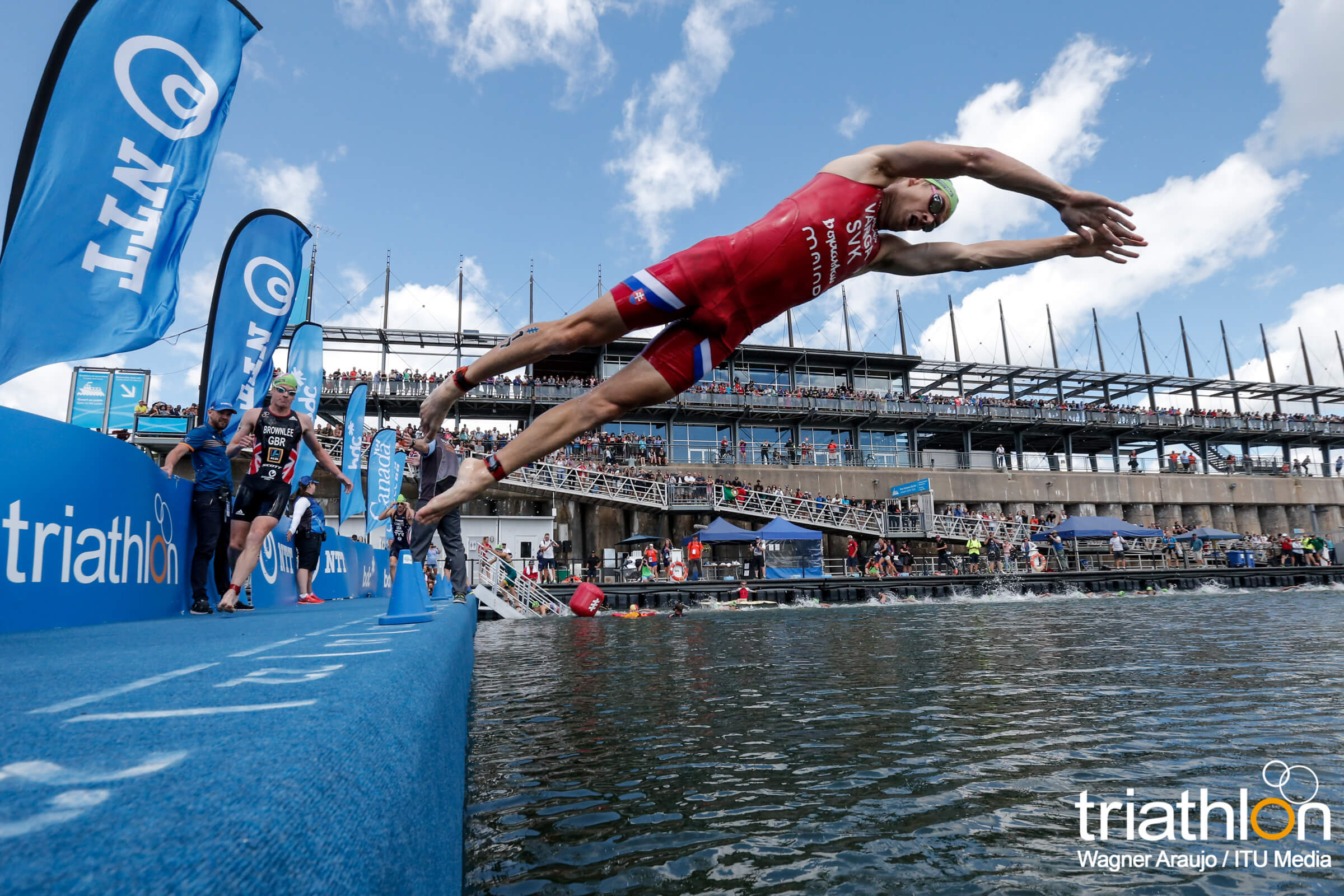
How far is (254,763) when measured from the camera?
0.75 metres

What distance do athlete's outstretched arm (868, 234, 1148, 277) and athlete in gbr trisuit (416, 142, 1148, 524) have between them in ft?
0.55

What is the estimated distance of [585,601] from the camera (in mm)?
15102

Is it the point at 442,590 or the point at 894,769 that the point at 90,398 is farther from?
the point at 894,769

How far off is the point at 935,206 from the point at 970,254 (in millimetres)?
344

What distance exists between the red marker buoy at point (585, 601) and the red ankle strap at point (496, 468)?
12280 mm

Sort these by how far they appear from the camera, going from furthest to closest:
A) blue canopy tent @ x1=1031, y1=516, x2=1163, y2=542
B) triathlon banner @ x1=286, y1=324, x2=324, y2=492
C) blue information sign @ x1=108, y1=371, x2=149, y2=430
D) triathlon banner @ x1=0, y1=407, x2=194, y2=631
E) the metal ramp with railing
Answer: blue canopy tent @ x1=1031, y1=516, x2=1163, y2=542, blue information sign @ x1=108, y1=371, x2=149, y2=430, the metal ramp with railing, triathlon banner @ x1=286, y1=324, x2=324, y2=492, triathlon banner @ x1=0, y1=407, x2=194, y2=631

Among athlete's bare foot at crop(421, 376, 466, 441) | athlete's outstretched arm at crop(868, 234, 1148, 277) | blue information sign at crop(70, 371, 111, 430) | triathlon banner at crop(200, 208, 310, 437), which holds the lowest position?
athlete's bare foot at crop(421, 376, 466, 441)

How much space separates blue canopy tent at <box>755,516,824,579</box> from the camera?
22062mm

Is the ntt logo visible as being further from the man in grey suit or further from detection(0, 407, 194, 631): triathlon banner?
the man in grey suit

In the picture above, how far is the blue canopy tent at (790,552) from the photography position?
22062 millimetres

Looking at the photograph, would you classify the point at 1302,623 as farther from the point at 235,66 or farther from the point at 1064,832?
the point at 235,66

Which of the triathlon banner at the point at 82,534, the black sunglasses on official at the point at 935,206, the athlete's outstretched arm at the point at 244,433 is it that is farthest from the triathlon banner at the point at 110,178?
the black sunglasses on official at the point at 935,206

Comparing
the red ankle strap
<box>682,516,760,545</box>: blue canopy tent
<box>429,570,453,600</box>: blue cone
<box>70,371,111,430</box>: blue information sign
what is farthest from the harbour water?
<box>70,371,111,430</box>: blue information sign

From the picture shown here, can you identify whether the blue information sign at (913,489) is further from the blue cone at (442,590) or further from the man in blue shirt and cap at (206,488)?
the man in blue shirt and cap at (206,488)
